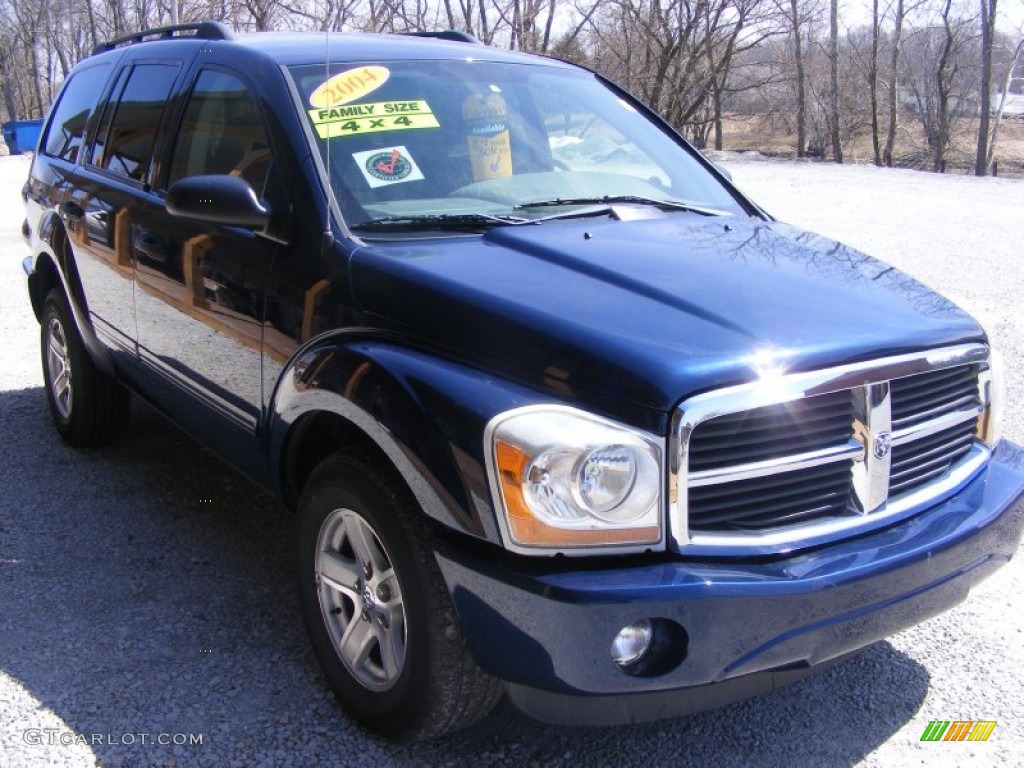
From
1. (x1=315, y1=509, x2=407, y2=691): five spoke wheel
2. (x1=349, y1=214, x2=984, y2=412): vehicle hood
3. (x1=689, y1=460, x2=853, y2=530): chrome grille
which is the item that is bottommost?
(x1=315, y1=509, x2=407, y2=691): five spoke wheel

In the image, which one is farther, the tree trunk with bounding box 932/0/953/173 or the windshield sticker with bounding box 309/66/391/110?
the tree trunk with bounding box 932/0/953/173

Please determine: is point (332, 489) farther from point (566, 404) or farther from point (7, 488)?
point (7, 488)

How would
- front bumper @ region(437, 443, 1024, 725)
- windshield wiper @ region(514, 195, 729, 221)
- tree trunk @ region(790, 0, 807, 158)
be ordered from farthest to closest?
1. tree trunk @ region(790, 0, 807, 158)
2. windshield wiper @ region(514, 195, 729, 221)
3. front bumper @ region(437, 443, 1024, 725)

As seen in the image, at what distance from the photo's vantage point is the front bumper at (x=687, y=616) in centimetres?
219

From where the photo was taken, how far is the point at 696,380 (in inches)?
88.8

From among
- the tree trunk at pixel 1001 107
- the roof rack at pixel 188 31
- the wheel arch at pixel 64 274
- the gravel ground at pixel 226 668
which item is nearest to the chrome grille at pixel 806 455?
the gravel ground at pixel 226 668

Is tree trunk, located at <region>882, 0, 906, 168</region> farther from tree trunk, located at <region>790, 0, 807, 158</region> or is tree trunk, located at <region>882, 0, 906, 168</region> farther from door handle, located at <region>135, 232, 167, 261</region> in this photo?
door handle, located at <region>135, 232, 167, 261</region>

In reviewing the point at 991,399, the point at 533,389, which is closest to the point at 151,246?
the point at 533,389

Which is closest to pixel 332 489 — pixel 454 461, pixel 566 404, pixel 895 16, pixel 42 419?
pixel 454 461

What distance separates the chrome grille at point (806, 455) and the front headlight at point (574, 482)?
0.08 meters

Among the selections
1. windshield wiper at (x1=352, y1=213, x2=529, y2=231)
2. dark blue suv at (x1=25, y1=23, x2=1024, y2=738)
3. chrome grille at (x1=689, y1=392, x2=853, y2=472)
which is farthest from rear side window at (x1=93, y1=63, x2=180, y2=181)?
chrome grille at (x1=689, y1=392, x2=853, y2=472)

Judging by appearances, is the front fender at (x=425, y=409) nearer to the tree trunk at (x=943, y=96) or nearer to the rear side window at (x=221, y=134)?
the rear side window at (x=221, y=134)

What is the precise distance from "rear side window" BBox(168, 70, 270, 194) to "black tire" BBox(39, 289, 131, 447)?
1.44 meters

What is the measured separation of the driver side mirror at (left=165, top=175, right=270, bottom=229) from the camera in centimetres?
302
